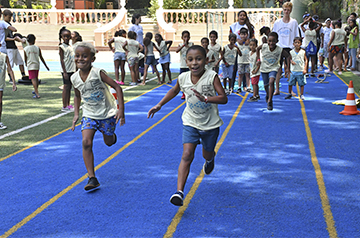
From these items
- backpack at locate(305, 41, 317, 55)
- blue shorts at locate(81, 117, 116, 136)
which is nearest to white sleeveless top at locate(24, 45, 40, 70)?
blue shorts at locate(81, 117, 116, 136)

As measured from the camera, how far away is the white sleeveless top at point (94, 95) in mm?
5578

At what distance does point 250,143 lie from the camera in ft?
25.6

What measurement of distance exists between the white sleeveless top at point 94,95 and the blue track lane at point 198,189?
0.95 meters

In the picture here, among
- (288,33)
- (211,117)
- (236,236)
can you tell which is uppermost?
(288,33)

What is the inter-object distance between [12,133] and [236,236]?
5902 millimetres

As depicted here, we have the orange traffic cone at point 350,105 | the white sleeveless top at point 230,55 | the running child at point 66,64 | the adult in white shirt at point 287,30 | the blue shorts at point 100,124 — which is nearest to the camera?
the blue shorts at point 100,124

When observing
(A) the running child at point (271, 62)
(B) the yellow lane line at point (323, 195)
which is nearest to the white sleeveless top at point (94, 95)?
(B) the yellow lane line at point (323, 195)

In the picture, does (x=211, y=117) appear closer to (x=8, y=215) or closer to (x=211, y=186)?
(x=211, y=186)

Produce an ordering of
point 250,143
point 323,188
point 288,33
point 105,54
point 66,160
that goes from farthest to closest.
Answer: point 105,54
point 288,33
point 250,143
point 66,160
point 323,188

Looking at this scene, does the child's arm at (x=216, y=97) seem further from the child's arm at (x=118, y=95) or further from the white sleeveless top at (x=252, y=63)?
the white sleeveless top at (x=252, y=63)

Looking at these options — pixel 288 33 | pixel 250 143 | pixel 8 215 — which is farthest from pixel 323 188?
pixel 288 33

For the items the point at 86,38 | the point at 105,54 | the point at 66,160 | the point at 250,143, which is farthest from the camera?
the point at 86,38

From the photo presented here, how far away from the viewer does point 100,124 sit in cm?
564

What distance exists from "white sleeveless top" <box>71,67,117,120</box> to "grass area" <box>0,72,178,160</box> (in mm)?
2343
